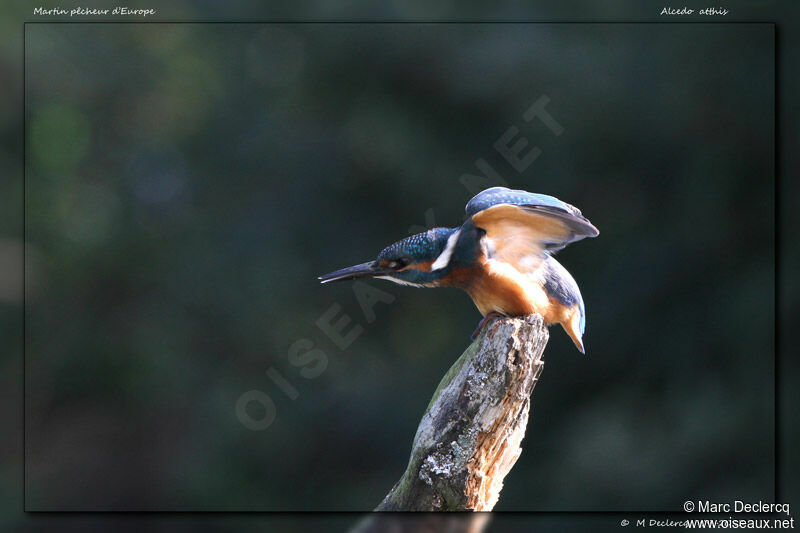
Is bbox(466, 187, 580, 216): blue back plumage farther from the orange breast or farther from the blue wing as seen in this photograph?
the orange breast

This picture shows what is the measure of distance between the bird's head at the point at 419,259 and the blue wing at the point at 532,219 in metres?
0.10

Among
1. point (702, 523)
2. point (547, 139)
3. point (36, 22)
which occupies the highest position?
point (36, 22)

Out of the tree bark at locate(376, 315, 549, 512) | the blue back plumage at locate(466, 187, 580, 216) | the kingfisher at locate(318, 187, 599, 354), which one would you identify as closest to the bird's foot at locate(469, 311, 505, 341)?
the kingfisher at locate(318, 187, 599, 354)

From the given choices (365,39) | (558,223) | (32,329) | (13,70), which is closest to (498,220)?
(558,223)


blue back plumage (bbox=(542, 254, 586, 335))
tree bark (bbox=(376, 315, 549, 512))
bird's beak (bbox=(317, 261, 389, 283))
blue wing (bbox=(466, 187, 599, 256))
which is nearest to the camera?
tree bark (bbox=(376, 315, 549, 512))

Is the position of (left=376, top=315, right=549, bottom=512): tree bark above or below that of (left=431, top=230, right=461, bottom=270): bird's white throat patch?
below

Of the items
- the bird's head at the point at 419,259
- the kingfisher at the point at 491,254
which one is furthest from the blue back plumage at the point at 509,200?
the bird's head at the point at 419,259

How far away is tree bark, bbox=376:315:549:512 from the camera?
5.90 feet

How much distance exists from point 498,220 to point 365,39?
62.5 inches

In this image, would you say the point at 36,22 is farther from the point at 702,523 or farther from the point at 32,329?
the point at 702,523

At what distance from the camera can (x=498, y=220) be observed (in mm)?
1976

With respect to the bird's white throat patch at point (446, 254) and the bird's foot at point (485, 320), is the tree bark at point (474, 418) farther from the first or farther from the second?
the bird's white throat patch at point (446, 254)

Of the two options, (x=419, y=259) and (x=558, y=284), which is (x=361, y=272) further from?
(x=558, y=284)

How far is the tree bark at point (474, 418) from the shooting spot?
1.80 metres
